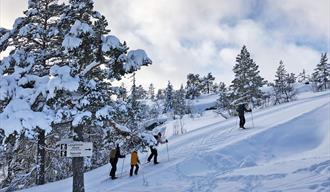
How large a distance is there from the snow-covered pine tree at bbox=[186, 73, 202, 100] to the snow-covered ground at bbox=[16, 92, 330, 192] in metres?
81.7

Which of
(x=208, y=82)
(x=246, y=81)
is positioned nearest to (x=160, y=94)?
(x=208, y=82)

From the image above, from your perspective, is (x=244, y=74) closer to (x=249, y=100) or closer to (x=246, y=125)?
(x=249, y=100)

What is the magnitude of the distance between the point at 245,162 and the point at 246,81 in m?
36.3

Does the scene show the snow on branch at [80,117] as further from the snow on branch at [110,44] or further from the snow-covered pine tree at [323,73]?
the snow-covered pine tree at [323,73]

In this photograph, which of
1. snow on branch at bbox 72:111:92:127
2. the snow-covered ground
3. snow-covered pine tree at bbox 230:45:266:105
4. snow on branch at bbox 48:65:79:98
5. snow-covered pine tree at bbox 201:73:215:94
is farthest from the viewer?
snow-covered pine tree at bbox 201:73:215:94

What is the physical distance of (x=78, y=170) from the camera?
13.6 meters

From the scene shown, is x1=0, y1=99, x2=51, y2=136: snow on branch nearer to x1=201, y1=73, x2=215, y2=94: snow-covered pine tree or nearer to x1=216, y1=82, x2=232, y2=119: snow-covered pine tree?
x1=216, y1=82, x2=232, y2=119: snow-covered pine tree

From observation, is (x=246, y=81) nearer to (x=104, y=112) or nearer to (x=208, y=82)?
(x=104, y=112)

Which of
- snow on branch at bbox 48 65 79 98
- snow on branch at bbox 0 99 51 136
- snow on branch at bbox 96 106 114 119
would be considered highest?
snow on branch at bbox 48 65 79 98

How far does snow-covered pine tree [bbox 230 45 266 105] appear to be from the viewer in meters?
53.5

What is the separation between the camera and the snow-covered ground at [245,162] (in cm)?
1433

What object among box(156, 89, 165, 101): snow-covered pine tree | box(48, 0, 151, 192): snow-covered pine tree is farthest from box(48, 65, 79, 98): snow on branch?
box(156, 89, 165, 101): snow-covered pine tree

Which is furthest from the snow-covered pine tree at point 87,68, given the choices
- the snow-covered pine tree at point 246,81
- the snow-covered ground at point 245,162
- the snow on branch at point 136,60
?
the snow-covered pine tree at point 246,81

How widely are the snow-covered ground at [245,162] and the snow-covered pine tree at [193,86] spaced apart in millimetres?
81653
